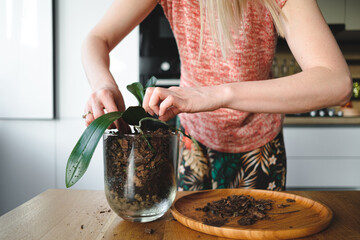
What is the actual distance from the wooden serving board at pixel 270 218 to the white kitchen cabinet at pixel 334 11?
2.20m

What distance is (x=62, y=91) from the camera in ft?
7.83

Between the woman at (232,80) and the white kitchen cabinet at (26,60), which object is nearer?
the woman at (232,80)

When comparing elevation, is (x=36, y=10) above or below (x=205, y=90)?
above

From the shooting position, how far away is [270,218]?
618 mm

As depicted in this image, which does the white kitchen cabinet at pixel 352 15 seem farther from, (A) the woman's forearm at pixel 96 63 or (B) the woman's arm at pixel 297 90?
(A) the woman's forearm at pixel 96 63

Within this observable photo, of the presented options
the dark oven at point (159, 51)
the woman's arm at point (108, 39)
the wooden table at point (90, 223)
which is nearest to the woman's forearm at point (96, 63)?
the woman's arm at point (108, 39)

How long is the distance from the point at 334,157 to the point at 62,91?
7.11 feet

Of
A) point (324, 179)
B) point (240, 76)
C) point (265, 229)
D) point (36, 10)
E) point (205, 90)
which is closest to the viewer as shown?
point (265, 229)

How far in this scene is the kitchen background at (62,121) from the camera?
235 centimetres

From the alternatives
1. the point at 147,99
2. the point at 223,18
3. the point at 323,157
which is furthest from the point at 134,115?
the point at 323,157

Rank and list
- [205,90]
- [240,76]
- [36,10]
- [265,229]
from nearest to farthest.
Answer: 1. [265,229]
2. [205,90]
3. [240,76]
4. [36,10]

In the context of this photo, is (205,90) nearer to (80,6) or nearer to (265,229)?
(265,229)

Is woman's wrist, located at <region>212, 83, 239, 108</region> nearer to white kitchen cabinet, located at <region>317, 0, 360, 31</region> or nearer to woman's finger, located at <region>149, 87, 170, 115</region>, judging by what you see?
woman's finger, located at <region>149, 87, 170, 115</region>

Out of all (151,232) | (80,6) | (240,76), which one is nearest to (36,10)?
(80,6)
